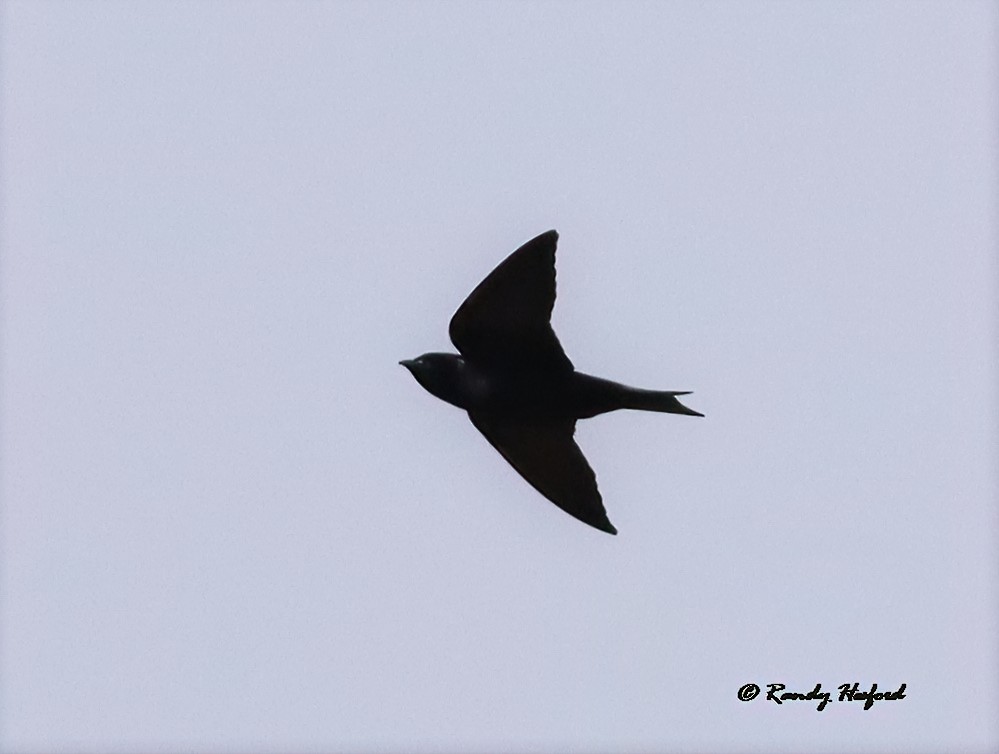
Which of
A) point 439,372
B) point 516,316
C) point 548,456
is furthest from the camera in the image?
point 548,456

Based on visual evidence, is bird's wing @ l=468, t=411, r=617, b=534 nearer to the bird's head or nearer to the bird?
the bird

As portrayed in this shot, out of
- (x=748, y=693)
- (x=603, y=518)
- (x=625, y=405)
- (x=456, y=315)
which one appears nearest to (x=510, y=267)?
(x=456, y=315)

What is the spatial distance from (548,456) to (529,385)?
401mm

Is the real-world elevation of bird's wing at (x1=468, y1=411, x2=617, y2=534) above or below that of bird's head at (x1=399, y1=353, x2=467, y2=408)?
below

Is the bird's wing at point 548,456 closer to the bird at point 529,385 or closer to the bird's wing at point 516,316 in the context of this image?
the bird at point 529,385

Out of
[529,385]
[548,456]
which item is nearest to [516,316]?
[529,385]

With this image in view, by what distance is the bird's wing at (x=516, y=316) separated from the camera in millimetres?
6582

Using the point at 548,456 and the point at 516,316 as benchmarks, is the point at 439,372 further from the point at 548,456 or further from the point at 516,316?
the point at 548,456

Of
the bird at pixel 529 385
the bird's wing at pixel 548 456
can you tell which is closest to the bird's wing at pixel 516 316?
the bird at pixel 529 385

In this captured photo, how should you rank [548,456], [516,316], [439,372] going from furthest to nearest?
[548,456] < [439,372] < [516,316]

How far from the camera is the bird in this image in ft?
21.7

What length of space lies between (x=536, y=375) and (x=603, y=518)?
775 mm

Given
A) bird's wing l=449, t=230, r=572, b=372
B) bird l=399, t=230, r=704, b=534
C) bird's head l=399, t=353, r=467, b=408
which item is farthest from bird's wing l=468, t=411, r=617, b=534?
bird's wing l=449, t=230, r=572, b=372

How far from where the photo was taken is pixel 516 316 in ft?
22.0
